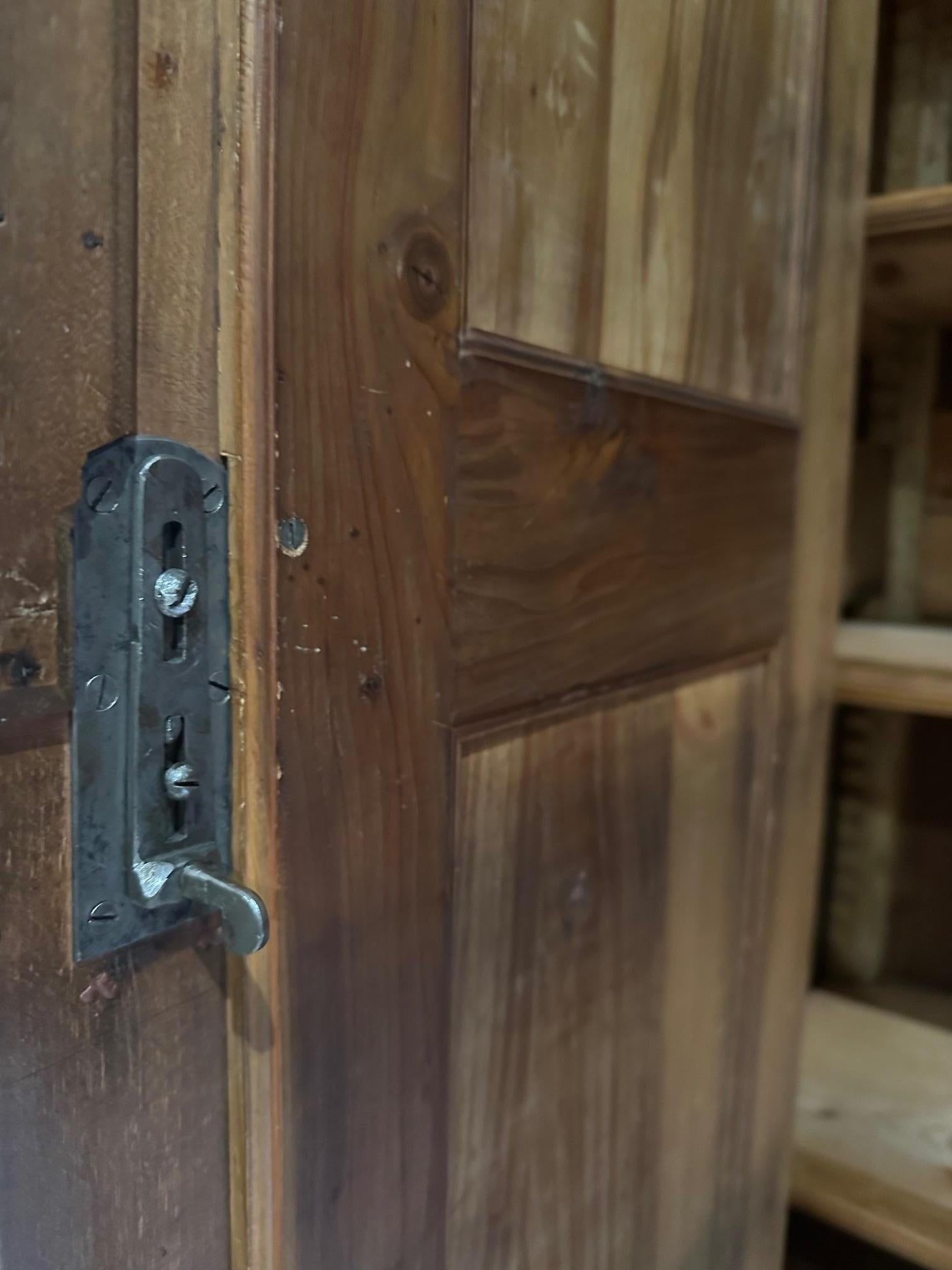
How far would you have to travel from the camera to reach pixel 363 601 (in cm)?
37

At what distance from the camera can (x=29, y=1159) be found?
0.31 metres

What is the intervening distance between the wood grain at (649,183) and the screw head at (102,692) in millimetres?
210

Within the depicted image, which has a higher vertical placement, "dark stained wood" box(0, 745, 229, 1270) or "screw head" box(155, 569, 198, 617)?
"screw head" box(155, 569, 198, 617)

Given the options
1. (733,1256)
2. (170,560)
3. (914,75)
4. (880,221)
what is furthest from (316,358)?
(914,75)

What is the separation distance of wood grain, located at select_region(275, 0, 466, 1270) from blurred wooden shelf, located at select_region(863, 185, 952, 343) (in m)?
0.51

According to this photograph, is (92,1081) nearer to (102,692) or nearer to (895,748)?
(102,692)

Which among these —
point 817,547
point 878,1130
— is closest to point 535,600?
point 817,547

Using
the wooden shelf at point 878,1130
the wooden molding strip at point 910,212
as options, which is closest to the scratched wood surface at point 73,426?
the wooden molding strip at point 910,212

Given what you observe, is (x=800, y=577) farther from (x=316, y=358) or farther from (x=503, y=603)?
(x=316, y=358)

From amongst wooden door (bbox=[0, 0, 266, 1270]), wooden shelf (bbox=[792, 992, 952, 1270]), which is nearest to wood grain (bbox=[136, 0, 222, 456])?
wooden door (bbox=[0, 0, 266, 1270])

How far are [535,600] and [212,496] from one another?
0.18 metres

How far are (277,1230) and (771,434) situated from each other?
21.7 inches

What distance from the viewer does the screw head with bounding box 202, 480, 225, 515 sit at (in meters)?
0.33

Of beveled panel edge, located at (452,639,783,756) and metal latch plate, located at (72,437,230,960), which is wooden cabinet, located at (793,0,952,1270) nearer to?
beveled panel edge, located at (452,639,783,756)
